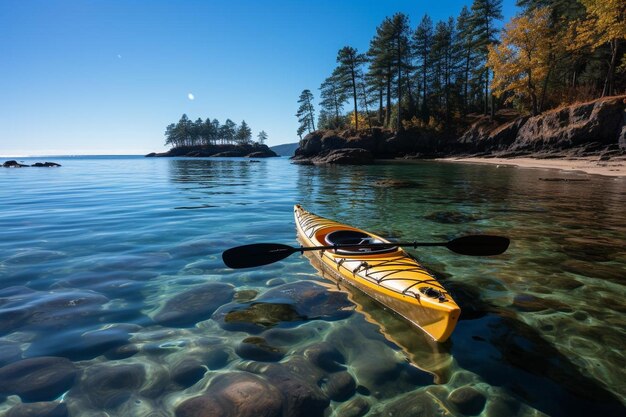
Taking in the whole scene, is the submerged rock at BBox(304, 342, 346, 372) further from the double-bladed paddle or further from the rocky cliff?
the rocky cliff

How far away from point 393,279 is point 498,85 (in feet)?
140

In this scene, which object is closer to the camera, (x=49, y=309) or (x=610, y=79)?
(x=49, y=309)

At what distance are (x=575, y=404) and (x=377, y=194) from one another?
44.4 ft

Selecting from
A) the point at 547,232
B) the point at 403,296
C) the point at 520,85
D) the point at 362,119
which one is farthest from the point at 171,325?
the point at 362,119

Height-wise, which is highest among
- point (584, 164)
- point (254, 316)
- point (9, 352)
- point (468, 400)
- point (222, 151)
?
point (222, 151)

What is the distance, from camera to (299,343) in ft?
13.2

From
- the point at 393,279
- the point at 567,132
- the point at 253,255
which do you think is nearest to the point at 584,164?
the point at 567,132

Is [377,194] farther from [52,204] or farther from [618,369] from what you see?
[52,204]

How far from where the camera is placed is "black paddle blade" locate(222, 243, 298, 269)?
16.8ft

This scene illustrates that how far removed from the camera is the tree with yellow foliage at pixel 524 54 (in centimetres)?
3512

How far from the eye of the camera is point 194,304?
505cm

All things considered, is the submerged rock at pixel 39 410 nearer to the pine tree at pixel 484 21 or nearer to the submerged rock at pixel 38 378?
the submerged rock at pixel 38 378

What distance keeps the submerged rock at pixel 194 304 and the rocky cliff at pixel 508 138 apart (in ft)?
110

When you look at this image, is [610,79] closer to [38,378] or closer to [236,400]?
[236,400]
